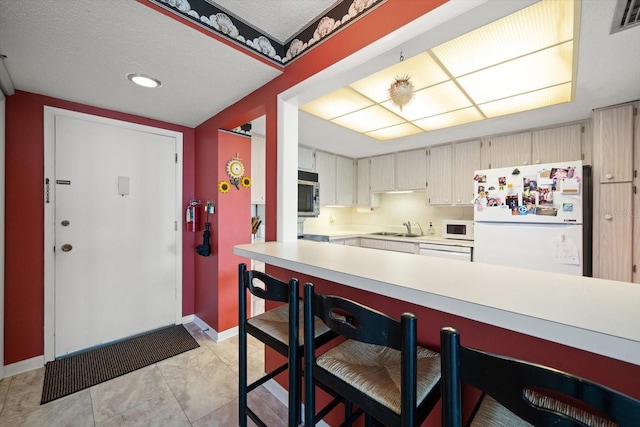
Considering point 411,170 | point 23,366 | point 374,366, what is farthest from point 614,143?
point 23,366

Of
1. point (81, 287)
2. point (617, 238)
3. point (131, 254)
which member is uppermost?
point (617, 238)

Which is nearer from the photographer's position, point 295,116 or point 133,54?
point 133,54

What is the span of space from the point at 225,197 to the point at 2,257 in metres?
1.60

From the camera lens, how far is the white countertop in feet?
1.75

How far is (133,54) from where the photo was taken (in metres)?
1.50

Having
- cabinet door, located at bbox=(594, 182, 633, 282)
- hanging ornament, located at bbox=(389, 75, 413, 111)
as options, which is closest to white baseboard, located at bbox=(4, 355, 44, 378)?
hanging ornament, located at bbox=(389, 75, 413, 111)

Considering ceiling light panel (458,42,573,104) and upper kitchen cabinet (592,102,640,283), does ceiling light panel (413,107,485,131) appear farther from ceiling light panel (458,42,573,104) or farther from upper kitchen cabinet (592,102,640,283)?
upper kitchen cabinet (592,102,640,283)

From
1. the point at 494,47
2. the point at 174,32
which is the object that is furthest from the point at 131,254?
the point at 494,47

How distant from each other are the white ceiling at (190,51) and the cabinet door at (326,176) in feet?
6.27

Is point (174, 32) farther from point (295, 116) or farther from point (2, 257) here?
point (2, 257)

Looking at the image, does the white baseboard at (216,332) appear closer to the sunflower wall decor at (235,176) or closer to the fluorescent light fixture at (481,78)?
the sunflower wall decor at (235,176)

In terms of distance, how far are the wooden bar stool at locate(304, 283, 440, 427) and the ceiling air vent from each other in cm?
171

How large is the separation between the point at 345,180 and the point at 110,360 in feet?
11.7

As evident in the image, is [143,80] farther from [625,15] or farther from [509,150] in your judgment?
[509,150]
